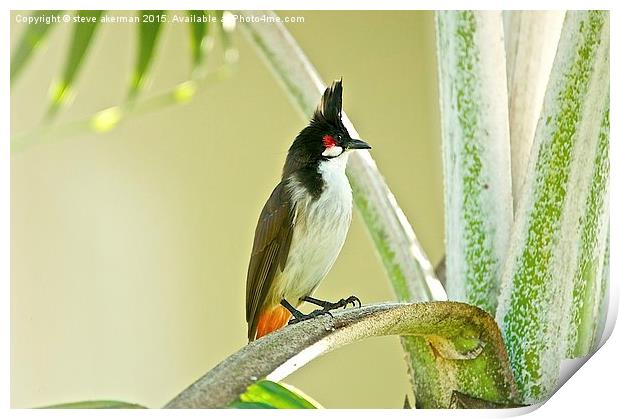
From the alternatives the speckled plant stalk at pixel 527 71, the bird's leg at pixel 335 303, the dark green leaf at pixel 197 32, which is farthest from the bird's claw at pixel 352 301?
the dark green leaf at pixel 197 32

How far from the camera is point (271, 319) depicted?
4.74ft

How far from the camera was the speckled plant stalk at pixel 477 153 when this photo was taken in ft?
4.40

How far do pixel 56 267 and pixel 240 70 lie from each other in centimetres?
44

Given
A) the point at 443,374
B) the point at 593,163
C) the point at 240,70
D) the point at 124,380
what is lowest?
the point at 443,374

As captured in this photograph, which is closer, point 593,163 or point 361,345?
point 593,163

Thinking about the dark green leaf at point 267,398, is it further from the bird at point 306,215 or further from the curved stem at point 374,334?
the bird at point 306,215

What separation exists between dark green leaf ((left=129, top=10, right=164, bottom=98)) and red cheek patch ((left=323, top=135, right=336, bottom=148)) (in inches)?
12.1

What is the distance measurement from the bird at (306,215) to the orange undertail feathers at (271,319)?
11 millimetres

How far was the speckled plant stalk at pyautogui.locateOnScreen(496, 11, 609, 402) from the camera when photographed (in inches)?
49.9

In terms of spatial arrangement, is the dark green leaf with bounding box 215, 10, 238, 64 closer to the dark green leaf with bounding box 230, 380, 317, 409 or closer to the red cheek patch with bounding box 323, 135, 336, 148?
the red cheek patch with bounding box 323, 135, 336, 148

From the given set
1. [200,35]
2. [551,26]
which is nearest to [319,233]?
[200,35]

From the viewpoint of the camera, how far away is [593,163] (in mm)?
1314

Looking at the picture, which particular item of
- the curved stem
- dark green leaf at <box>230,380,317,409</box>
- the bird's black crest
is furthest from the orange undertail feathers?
dark green leaf at <box>230,380,317,409</box>
